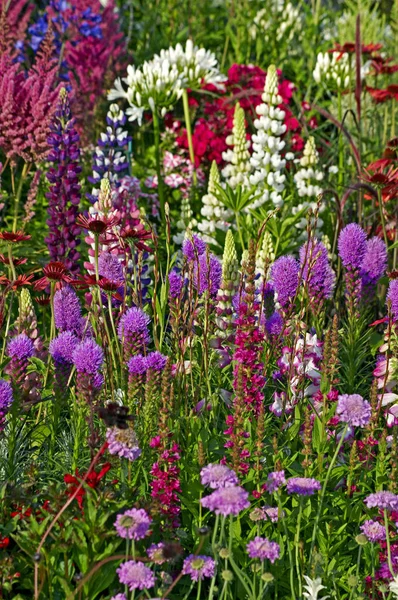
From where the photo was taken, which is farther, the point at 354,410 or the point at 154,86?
the point at 154,86

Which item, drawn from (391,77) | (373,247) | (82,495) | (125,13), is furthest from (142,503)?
(125,13)

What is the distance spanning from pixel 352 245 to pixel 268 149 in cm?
161

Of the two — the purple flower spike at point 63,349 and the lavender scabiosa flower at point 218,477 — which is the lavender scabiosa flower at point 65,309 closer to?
the purple flower spike at point 63,349

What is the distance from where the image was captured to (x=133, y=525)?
7.30ft

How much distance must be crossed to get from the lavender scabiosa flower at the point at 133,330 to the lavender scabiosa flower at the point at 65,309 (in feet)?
0.90

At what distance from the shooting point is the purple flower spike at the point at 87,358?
9.48 feet

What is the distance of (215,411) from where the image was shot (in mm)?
3391

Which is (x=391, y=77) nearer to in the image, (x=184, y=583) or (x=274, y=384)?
(x=274, y=384)

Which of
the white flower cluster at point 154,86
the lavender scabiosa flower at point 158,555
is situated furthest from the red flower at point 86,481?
the white flower cluster at point 154,86

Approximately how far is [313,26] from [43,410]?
5686mm

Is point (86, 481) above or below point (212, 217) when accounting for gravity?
below

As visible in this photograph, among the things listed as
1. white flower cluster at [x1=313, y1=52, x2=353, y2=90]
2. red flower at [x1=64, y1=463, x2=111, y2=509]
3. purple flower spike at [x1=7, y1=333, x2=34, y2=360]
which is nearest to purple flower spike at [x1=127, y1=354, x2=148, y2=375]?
purple flower spike at [x1=7, y1=333, x2=34, y2=360]

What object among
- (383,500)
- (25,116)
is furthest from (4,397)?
(25,116)

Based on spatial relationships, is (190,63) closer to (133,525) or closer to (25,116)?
(25,116)
